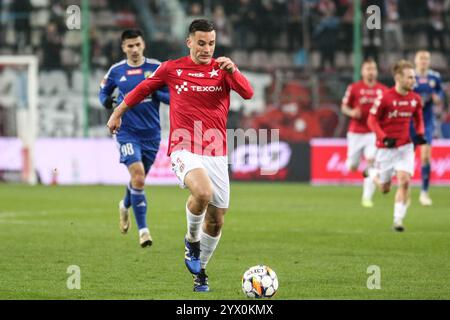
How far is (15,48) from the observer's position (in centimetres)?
2584

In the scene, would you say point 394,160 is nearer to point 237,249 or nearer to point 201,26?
point 237,249

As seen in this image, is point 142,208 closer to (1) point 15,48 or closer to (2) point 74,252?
(2) point 74,252

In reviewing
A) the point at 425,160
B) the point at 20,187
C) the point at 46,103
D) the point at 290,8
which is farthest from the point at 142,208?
the point at 290,8

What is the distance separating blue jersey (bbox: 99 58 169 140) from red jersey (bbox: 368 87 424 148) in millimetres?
Result: 3147

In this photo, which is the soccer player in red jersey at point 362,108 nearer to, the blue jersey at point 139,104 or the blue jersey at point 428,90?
the blue jersey at point 428,90

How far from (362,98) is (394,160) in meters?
4.64

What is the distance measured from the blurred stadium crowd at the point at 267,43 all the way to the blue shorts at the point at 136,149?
11.8 metres

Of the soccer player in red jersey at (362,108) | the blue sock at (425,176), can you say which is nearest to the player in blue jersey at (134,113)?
the soccer player in red jersey at (362,108)

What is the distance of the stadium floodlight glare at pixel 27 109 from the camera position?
23688mm

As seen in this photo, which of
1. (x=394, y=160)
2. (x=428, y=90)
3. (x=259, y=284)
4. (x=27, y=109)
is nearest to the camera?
(x=259, y=284)

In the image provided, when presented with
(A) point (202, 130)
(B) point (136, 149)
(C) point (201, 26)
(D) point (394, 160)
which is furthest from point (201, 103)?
(D) point (394, 160)

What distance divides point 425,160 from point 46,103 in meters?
10.2

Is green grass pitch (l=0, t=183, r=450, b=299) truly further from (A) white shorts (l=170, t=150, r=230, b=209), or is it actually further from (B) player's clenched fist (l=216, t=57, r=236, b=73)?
(B) player's clenched fist (l=216, t=57, r=236, b=73)

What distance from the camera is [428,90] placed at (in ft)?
57.9
